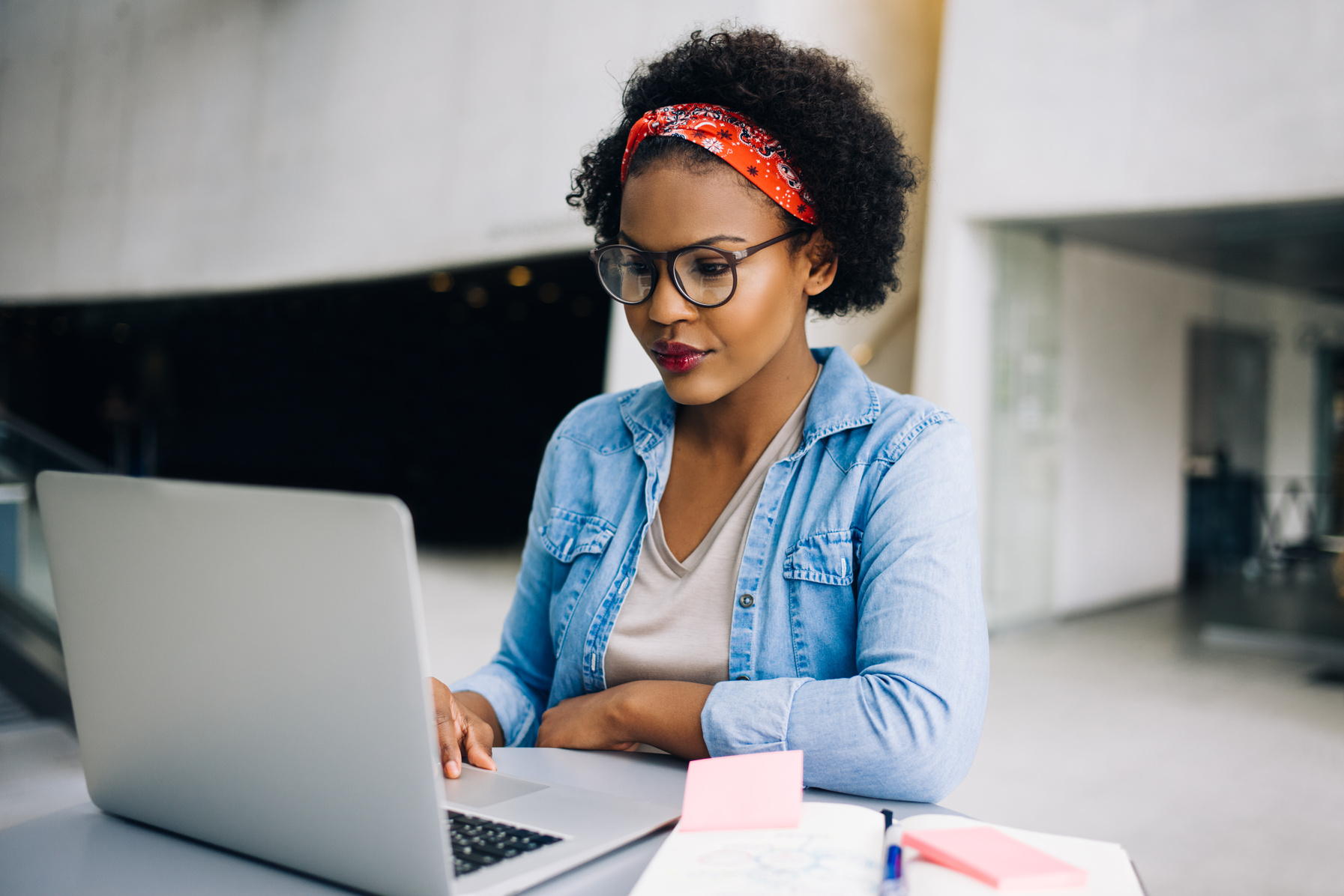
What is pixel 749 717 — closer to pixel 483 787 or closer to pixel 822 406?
pixel 483 787

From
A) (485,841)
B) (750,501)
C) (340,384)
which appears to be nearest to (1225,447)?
(750,501)

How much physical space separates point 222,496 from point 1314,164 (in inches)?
216

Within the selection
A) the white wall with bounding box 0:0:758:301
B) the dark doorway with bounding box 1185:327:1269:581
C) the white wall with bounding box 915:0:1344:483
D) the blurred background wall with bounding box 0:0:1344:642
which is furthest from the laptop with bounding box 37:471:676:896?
the dark doorway with bounding box 1185:327:1269:581

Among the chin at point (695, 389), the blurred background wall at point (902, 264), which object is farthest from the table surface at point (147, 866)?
the blurred background wall at point (902, 264)

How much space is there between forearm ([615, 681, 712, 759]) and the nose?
1.37ft

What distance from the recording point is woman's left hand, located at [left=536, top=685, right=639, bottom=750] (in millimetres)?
1073

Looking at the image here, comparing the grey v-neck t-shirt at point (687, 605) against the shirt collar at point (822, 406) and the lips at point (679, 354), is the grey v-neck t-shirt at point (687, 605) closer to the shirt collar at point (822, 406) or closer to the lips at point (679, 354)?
the shirt collar at point (822, 406)

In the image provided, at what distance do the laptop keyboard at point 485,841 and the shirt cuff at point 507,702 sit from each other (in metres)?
0.44

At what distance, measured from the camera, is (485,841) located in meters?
0.77

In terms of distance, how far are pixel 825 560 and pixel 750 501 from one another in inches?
5.7

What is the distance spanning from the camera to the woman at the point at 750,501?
3.29ft

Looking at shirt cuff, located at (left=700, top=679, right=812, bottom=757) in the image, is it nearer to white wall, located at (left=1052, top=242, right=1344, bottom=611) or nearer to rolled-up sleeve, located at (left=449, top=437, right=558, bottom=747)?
rolled-up sleeve, located at (left=449, top=437, right=558, bottom=747)

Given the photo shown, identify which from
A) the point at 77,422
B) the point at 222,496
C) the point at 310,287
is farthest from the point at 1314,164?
the point at 77,422

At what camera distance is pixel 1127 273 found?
7.43 metres
